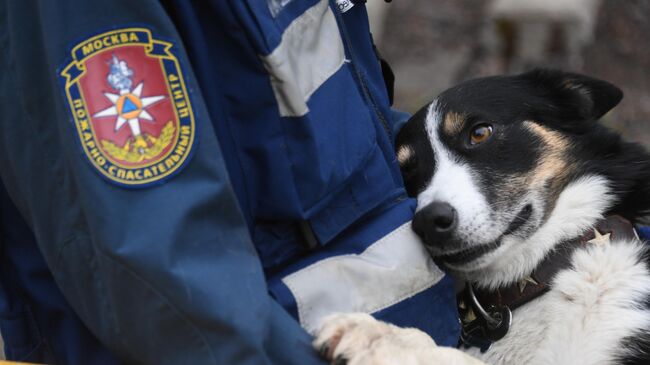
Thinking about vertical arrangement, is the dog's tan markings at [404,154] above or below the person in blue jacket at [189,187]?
below

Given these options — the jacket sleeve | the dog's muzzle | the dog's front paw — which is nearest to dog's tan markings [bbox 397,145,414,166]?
the dog's muzzle

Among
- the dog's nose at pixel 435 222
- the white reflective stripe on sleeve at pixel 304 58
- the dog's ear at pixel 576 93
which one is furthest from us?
the dog's ear at pixel 576 93

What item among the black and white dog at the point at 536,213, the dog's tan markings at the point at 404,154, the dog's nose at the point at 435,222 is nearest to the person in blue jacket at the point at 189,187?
the dog's nose at the point at 435,222

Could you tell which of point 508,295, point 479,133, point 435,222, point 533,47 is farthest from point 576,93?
point 533,47

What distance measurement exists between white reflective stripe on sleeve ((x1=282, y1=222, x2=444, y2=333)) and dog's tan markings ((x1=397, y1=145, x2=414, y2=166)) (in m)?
0.69

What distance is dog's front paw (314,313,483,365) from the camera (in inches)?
65.9

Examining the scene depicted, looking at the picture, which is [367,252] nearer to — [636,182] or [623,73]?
[636,182]

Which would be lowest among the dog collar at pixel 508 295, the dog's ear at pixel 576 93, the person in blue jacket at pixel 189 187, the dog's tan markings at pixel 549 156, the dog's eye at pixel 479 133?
the dog collar at pixel 508 295

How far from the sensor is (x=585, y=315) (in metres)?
2.27

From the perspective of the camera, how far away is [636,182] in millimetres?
2551

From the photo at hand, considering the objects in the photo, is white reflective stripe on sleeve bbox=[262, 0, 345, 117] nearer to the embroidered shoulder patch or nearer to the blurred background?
the embroidered shoulder patch

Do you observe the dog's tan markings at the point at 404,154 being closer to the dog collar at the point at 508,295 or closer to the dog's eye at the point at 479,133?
the dog's eye at the point at 479,133

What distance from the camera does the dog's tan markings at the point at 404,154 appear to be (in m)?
2.60

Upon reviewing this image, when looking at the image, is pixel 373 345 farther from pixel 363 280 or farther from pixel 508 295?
pixel 508 295
